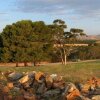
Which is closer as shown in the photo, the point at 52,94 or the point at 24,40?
the point at 52,94

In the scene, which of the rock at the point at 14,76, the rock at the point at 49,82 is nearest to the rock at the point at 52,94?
the rock at the point at 49,82

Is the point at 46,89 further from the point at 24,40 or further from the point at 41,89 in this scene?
the point at 24,40

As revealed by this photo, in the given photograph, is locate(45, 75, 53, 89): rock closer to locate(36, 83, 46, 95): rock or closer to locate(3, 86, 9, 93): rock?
locate(36, 83, 46, 95): rock

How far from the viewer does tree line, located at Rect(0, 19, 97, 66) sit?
39781 millimetres

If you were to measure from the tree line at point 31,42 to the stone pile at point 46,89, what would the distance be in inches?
1102

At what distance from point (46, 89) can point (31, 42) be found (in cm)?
3164

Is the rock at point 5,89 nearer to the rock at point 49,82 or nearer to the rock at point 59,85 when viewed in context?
the rock at point 49,82

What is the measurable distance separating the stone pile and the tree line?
28.0m

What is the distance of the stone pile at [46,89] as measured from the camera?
9.01 meters

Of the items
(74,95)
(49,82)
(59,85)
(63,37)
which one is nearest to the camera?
(74,95)

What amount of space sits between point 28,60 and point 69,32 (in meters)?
5.51

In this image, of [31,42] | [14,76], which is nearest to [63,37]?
[31,42]

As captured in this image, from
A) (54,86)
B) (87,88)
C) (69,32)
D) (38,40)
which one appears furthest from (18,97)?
(38,40)

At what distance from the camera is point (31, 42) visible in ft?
136
